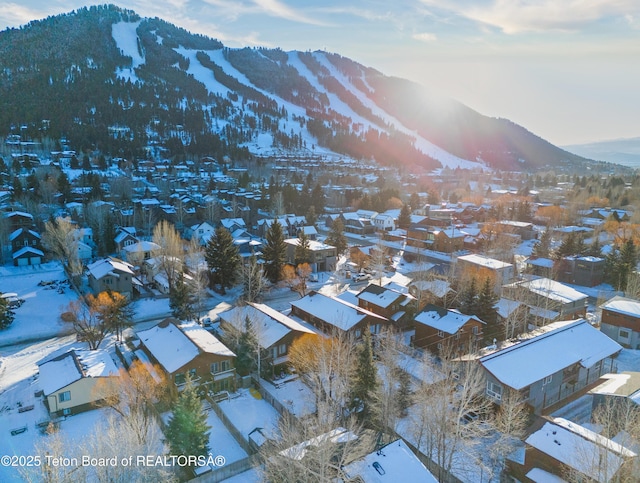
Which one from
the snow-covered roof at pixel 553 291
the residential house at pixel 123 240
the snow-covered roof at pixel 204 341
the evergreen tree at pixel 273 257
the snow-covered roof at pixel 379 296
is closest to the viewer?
the snow-covered roof at pixel 204 341

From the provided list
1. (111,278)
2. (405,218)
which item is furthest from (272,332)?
(405,218)

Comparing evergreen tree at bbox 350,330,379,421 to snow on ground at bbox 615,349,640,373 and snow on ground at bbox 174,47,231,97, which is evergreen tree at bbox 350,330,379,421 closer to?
snow on ground at bbox 615,349,640,373

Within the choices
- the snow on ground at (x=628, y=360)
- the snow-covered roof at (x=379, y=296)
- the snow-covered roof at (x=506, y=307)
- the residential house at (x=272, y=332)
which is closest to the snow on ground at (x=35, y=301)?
the residential house at (x=272, y=332)

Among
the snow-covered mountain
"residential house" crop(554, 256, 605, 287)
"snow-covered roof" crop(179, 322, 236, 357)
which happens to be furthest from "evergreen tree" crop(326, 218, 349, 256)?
the snow-covered mountain

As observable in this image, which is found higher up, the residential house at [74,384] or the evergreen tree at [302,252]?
the evergreen tree at [302,252]

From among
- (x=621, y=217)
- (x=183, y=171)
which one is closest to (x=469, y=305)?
(x=621, y=217)

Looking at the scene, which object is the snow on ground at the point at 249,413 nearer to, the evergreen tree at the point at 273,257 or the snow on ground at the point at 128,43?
the evergreen tree at the point at 273,257

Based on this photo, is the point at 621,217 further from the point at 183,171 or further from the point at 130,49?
the point at 130,49

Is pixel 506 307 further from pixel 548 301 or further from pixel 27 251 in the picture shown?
pixel 27 251

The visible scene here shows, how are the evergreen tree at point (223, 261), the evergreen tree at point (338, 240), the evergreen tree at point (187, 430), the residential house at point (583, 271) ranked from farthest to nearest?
the evergreen tree at point (338, 240), the residential house at point (583, 271), the evergreen tree at point (223, 261), the evergreen tree at point (187, 430)
